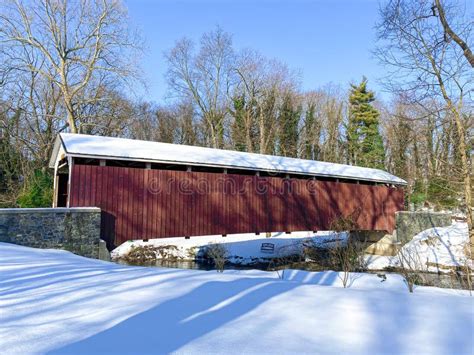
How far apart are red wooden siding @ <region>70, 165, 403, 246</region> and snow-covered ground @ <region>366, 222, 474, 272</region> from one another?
2.09 m

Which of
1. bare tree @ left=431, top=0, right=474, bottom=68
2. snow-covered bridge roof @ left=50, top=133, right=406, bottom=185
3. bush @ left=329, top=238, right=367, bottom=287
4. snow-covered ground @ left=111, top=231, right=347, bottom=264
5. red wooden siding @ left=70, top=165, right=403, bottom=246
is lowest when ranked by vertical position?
snow-covered ground @ left=111, top=231, right=347, bottom=264

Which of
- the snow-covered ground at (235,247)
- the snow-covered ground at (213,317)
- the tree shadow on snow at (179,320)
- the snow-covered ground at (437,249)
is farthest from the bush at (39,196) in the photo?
the snow-covered ground at (437,249)

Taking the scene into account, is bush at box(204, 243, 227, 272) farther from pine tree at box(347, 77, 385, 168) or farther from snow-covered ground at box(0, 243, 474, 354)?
pine tree at box(347, 77, 385, 168)

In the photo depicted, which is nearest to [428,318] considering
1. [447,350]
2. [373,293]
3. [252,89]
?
[447,350]

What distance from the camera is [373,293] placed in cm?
360

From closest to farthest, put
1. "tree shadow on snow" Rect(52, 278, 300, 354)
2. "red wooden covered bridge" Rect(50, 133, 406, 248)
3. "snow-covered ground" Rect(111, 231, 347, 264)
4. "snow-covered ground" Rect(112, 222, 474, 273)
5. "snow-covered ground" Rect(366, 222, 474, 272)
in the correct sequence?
"tree shadow on snow" Rect(52, 278, 300, 354) < "red wooden covered bridge" Rect(50, 133, 406, 248) < "snow-covered ground" Rect(366, 222, 474, 272) < "snow-covered ground" Rect(112, 222, 474, 273) < "snow-covered ground" Rect(111, 231, 347, 264)

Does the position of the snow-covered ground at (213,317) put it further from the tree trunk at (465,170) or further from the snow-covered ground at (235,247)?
the snow-covered ground at (235,247)

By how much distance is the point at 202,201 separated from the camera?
30.8 feet

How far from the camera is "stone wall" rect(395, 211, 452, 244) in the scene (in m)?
14.5

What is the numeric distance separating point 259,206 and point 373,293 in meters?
7.06

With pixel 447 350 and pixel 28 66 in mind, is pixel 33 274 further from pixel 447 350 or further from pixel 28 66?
pixel 28 66

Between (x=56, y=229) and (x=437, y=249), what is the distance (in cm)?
1333

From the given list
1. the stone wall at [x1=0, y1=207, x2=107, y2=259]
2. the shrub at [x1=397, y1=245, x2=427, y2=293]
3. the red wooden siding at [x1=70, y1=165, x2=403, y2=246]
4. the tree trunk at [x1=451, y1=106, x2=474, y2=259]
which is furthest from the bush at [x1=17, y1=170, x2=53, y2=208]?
the tree trunk at [x1=451, y1=106, x2=474, y2=259]

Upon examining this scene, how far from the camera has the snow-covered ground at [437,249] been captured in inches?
482
